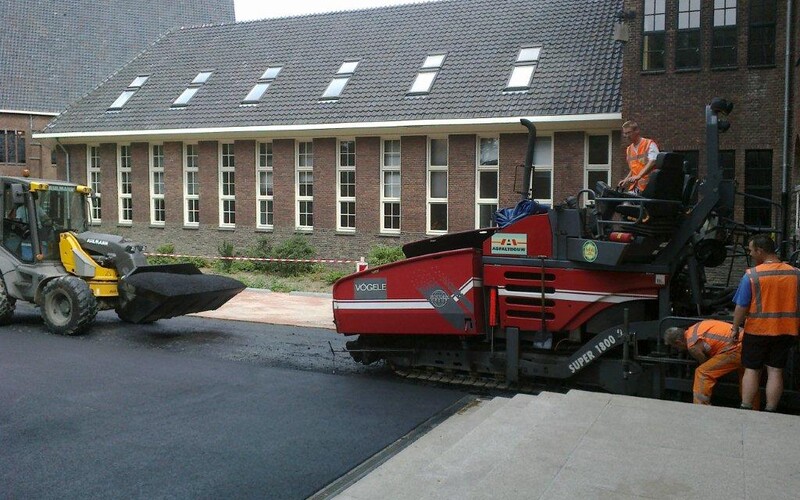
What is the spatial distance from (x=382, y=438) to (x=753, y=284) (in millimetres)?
3581

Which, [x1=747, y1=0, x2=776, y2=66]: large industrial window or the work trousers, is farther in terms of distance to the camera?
[x1=747, y1=0, x2=776, y2=66]: large industrial window

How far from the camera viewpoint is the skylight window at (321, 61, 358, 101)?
79.0 feet

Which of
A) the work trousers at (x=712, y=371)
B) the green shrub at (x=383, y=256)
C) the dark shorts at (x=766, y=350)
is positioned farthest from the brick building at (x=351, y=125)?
the dark shorts at (x=766, y=350)

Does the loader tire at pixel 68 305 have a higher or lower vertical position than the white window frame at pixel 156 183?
lower

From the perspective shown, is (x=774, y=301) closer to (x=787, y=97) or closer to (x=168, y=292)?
(x=168, y=292)

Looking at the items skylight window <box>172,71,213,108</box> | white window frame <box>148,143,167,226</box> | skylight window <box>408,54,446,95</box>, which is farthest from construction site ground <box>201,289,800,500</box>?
skylight window <box>172,71,213,108</box>

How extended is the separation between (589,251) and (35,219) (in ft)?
31.1

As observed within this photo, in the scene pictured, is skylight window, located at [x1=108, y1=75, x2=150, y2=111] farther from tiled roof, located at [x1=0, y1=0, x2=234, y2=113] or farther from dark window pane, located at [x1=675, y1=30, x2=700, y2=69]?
dark window pane, located at [x1=675, y1=30, x2=700, y2=69]

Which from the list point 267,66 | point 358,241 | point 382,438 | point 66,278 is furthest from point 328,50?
point 382,438

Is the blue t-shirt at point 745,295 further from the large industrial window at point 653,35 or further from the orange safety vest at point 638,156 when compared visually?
the large industrial window at point 653,35

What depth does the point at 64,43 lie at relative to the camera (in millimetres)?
41312

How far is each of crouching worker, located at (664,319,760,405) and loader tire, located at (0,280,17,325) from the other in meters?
10.8

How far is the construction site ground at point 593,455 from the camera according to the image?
5070 mm

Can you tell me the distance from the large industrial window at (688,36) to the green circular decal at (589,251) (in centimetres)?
1069
